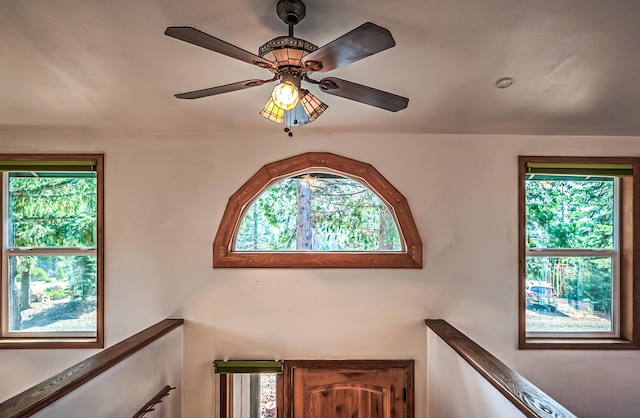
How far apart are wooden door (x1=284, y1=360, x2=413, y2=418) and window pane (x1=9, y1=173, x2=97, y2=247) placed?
2107mm

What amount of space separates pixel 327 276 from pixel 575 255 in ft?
7.05

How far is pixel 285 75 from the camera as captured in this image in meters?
1.36

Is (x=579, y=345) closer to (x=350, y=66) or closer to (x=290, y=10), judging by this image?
(x=350, y=66)

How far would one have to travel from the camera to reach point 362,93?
154 cm

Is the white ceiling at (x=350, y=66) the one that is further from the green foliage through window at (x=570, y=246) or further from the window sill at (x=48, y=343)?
the window sill at (x=48, y=343)

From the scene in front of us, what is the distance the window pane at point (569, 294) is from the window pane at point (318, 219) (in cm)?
A: 125

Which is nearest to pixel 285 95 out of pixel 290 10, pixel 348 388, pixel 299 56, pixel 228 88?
pixel 299 56

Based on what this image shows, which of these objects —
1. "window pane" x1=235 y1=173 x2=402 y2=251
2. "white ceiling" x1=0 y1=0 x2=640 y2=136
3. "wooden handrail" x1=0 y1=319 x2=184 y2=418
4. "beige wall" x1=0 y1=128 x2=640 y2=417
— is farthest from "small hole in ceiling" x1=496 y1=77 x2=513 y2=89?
"wooden handrail" x1=0 y1=319 x2=184 y2=418

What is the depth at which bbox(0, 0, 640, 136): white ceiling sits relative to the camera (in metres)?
1.62

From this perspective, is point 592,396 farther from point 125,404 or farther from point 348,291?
point 125,404

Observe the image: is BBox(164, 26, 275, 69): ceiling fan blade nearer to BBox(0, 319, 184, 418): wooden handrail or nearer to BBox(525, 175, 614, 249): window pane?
BBox(0, 319, 184, 418): wooden handrail

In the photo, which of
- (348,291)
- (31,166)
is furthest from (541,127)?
(31,166)

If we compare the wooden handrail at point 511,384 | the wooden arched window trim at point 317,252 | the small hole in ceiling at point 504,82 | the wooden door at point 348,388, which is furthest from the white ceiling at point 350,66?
the wooden door at point 348,388

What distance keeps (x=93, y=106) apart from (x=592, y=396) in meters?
4.54
